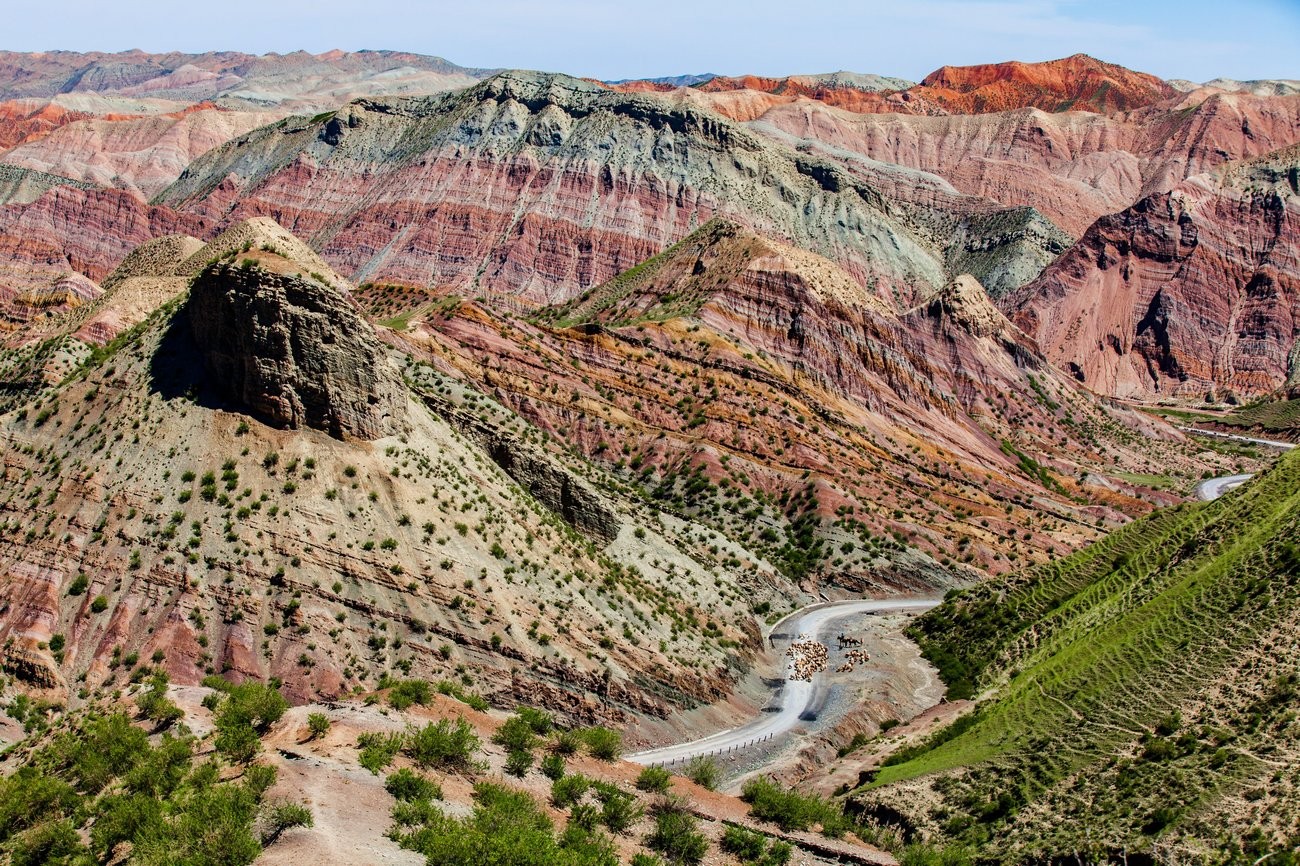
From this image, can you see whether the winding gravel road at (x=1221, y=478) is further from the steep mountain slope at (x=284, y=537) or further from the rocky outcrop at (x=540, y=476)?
the steep mountain slope at (x=284, y=537)

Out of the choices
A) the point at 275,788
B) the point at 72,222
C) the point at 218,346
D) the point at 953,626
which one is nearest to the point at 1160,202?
the point at 953,626

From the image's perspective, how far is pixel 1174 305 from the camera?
192 metres

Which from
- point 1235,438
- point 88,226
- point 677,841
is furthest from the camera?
point 88,226

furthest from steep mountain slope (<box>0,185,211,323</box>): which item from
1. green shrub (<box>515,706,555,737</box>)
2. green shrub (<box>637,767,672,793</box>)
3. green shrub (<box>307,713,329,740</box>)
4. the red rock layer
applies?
green shrub (<box>637,767,672,793</box>)

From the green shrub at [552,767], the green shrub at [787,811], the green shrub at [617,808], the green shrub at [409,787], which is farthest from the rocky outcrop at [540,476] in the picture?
the green shrub at [409,787]

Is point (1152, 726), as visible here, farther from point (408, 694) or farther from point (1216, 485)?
point (1216, 485)

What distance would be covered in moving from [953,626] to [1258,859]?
117 feet

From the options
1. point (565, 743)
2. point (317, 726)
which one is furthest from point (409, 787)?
point (565, 743)

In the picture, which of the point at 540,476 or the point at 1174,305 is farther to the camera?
the point at 1174,305

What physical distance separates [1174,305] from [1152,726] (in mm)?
177578

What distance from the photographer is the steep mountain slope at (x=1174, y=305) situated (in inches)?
7475

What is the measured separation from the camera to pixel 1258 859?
24891 mm

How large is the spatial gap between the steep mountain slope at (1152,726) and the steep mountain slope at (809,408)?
34.2m

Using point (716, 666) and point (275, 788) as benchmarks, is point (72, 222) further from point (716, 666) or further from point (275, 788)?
point (275, 788)
